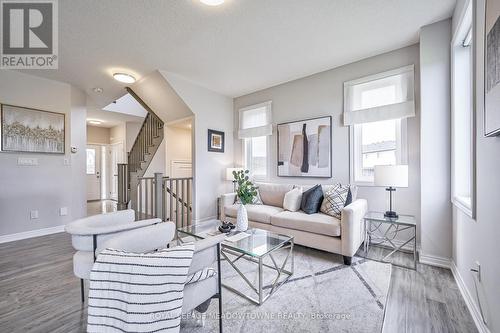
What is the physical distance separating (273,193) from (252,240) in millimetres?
1636

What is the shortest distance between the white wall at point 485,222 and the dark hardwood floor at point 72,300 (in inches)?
8.3

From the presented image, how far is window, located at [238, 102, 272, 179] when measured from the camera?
4.25 m

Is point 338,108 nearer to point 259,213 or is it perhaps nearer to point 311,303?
point 259,213

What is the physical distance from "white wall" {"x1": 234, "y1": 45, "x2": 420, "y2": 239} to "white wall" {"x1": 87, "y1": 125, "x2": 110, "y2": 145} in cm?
598

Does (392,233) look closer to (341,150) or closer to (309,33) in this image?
(341,150)

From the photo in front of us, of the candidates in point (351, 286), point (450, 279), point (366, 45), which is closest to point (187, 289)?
point (351, 286)

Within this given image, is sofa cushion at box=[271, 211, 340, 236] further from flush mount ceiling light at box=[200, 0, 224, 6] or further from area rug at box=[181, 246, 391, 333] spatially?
flush mount ceiling light at box=[200, 0, 224, 6]

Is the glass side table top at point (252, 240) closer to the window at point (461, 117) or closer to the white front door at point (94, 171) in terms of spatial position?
the window at point (461, 117)


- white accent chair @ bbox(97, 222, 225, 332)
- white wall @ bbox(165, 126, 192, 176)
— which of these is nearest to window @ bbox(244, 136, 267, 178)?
white wall @ bbox(165, 126, 192, 176)

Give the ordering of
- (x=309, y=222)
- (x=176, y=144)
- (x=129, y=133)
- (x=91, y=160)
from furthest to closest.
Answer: (x=91, y=160)
(x=129, y=133)
(x=176, y=144)
(x=309, y=222)

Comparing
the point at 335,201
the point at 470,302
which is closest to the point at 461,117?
the point at 335,201

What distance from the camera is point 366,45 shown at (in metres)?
2.79

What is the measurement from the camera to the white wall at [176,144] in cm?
487

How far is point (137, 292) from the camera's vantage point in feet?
3.16
